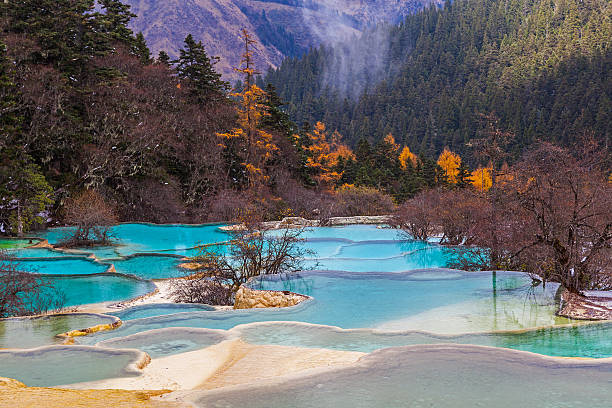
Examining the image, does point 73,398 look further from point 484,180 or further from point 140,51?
point 140,51

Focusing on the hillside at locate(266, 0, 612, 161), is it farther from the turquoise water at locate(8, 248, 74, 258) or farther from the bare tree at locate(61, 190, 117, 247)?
the turquoise water at locate(8, 248, 74, 258)

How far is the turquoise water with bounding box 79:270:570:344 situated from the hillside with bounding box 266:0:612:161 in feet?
183

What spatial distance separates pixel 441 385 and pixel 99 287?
9.60 m

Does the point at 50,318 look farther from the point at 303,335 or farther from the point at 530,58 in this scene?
the point at 530,58

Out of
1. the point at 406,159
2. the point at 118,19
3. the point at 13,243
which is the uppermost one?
the point at 118,19

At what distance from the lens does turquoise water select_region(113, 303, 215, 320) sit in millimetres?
9687

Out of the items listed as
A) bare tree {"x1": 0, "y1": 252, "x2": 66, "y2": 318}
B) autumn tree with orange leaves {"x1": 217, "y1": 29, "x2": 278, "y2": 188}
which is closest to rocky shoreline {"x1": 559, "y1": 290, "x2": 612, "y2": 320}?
bare tree {"x1": 0, "y1": 252, "x2": 66, "y2": 318}

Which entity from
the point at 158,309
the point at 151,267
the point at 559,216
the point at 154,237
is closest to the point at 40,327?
the point at 158,309

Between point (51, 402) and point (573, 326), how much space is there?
6.77m

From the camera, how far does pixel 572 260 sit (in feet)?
29.6

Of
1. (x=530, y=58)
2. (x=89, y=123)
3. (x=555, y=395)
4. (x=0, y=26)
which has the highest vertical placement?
(x=530, y=58)

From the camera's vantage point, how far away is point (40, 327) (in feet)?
26.8

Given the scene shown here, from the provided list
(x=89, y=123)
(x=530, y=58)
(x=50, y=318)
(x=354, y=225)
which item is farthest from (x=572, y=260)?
(x=530, y=58)

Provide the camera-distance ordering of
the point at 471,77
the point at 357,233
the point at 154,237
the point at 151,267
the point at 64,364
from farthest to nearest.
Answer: the point at 471,77
the point at 357,233
the point at 154,237
the point at 151,267
the point at 64,364
